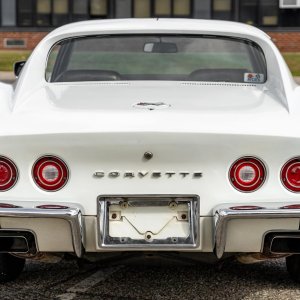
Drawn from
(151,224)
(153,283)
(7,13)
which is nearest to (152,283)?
(153,283)

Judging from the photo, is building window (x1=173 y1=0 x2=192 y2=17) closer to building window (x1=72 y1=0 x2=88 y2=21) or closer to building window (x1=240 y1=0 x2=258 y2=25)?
building window (x1=240 y1=0 x2=258 y2=25)

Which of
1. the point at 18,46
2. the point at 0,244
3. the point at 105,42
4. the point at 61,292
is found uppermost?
the point at 105,42

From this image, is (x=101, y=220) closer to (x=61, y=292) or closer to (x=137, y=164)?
(x=137, y=164)

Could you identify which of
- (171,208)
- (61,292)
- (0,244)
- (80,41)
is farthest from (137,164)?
(80,41)

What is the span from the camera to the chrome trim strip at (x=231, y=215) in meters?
3.88

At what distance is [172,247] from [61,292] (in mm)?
1114

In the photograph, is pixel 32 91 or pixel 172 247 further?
pixel 32 91

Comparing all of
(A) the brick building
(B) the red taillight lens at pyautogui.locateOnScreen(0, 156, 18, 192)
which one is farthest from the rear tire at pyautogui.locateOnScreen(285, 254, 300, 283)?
(A) the brick building

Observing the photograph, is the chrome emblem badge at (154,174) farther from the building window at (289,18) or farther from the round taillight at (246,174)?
the building window at (289,18)

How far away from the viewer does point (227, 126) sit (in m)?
3.99

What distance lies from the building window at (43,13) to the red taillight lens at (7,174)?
32.8 m

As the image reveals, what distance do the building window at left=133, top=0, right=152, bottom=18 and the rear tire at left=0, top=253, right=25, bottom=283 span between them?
1256 inches

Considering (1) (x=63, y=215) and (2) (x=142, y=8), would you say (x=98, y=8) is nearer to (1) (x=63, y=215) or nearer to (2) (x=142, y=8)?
(2) (x=142, y=8)

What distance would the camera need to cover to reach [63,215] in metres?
3.88
